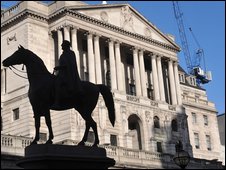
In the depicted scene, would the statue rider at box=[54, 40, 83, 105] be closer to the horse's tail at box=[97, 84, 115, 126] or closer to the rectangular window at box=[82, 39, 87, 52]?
the horse's tail at box=[97, 84, 115, 126]

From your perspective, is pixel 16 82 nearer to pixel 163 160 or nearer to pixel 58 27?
pixel 58 27

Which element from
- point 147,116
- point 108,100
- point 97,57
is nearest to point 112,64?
point 97,57

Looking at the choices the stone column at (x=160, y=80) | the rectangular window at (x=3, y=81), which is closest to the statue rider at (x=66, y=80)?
the rectangular window at (x=3, y=81)

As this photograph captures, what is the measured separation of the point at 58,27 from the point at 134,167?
20.0m

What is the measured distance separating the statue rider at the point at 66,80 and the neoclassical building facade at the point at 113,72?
107ft

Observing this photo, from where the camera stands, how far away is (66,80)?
1433 centimetres

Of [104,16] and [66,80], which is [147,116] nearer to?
[104,16]

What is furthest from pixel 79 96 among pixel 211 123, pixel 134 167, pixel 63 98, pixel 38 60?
pixel 211 123

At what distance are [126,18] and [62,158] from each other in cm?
5299

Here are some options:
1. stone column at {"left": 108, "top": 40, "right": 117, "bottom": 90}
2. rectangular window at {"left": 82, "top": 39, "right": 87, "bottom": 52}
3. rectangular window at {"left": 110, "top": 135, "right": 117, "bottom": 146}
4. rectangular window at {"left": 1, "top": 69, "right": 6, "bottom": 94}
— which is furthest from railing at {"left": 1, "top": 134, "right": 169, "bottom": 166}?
rectangular window at {"left": 82, "top": 39, "right": 87, "bottom": 52}

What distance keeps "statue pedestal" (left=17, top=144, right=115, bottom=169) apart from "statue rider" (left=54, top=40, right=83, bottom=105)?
1721 mm

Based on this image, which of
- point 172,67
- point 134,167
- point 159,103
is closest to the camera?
point 134,167

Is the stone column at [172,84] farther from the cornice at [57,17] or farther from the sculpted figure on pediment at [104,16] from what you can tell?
the sculpted figure on pediment at [104,16]

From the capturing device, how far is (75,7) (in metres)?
57.2
